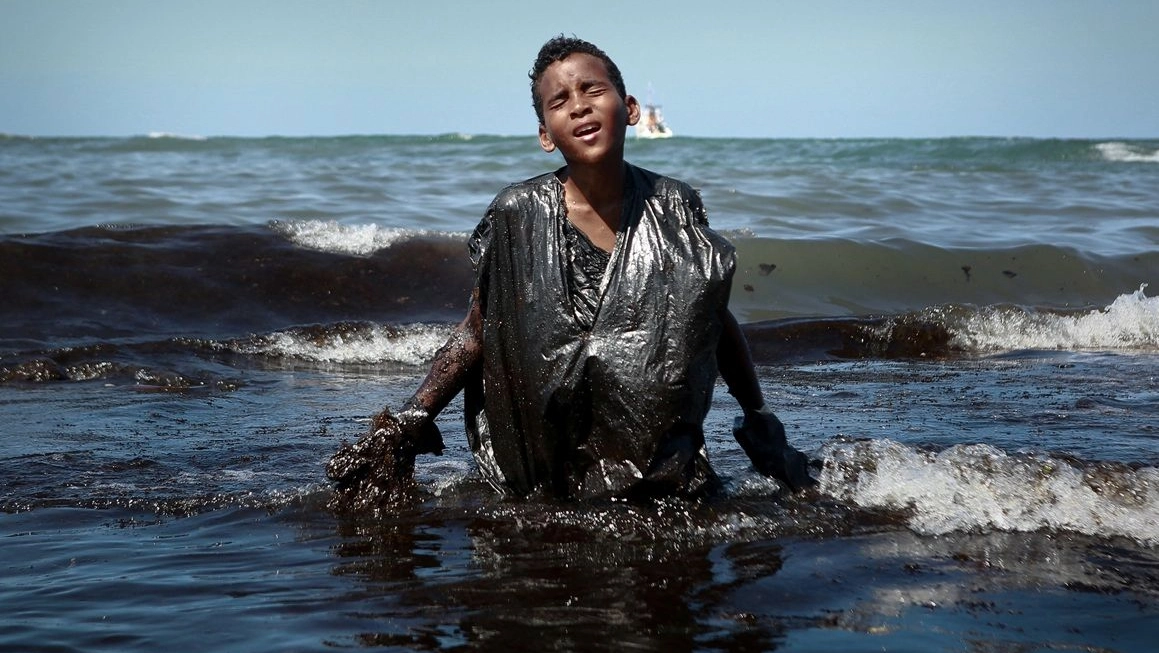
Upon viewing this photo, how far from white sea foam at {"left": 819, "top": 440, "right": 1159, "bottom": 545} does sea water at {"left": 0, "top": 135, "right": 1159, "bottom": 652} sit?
0.01 metres

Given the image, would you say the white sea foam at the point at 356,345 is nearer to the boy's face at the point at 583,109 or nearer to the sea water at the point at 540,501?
the sea water at the point at 540,501

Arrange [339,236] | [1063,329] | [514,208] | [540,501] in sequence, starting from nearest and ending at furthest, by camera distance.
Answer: [514,208] → [540,501] → [1063,329] → [339,236]

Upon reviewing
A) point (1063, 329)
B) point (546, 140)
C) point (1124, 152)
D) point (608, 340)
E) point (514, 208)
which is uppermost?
point (546, 140)

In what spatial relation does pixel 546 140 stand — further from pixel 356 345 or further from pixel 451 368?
pixel 356 345

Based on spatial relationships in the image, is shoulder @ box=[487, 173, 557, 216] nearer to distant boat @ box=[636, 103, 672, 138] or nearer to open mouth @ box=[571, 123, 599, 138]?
open mouth @ box=[571, 123, 599, 138]

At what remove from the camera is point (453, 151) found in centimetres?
2291

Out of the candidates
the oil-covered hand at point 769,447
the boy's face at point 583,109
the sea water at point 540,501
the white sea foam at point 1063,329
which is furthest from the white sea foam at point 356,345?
the boy's face at point 583,109

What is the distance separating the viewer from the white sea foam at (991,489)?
372 cm

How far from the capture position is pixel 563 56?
378cm

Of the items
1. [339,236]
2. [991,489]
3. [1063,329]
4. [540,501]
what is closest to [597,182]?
[540,501]

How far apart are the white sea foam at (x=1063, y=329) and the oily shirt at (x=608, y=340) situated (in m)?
4.41

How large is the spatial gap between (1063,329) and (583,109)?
510cm

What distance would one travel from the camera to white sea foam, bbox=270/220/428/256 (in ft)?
31.1

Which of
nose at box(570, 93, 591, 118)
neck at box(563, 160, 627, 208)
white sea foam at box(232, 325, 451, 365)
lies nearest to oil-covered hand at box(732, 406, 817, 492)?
neck at box(563, 160, 627, 208)
